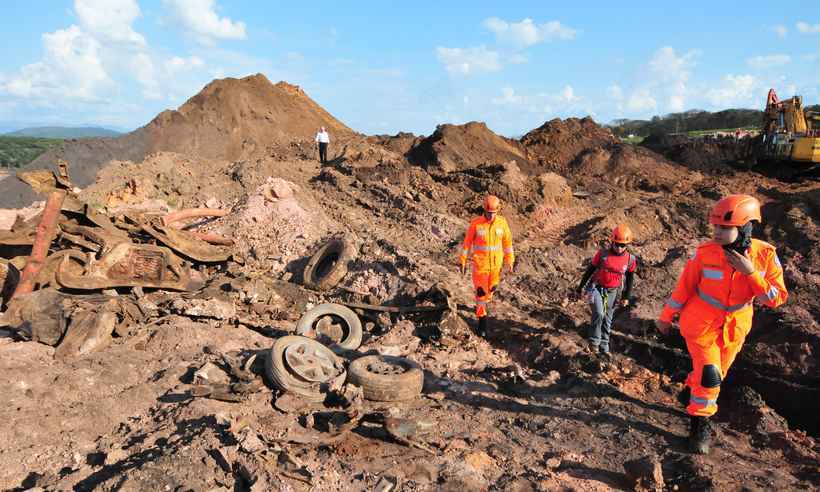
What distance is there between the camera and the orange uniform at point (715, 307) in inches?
146

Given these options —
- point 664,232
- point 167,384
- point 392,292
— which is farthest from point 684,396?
point 664,232

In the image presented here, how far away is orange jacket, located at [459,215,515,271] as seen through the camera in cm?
646

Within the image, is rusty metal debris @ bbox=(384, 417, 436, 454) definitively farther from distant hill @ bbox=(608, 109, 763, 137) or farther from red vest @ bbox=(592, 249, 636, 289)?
distant hill @ bbox=(608, 109, 763, 137)

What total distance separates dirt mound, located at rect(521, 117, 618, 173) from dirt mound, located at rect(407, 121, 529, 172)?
1065 mm

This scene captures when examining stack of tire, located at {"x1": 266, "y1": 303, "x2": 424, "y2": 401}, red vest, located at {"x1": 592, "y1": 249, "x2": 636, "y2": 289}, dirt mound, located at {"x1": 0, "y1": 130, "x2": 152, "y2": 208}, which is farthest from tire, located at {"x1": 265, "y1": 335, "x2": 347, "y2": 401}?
dirt mound, located at {"x1": 0, "y1": 130, "x2": 152, "y2": 208}

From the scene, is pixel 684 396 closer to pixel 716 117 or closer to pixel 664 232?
pixel 664 232

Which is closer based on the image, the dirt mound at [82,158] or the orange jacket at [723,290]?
the orange jacket at [723,290]

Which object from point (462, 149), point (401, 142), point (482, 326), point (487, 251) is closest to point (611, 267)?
point (487, 251)

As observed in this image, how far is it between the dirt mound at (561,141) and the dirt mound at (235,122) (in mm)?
8682

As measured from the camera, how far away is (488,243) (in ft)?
21.2

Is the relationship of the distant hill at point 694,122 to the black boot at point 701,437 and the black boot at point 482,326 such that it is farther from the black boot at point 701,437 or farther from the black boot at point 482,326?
the black boot at point 701,437

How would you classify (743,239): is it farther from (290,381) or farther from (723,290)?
(290,381)

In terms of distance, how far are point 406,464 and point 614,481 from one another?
59.9 inches

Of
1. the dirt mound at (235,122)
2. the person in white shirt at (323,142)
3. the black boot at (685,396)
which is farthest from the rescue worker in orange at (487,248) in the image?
the dirt mound at (235,122)
